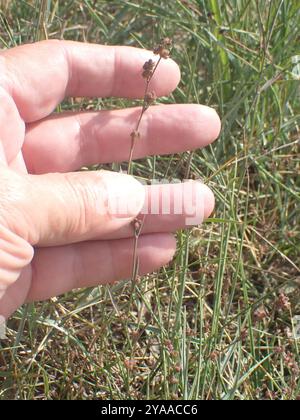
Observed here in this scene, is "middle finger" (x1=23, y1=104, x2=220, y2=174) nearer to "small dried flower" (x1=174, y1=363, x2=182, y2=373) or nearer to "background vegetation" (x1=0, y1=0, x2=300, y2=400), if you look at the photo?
"background vegetation" (x1=0, y1=0, x2=300, y2=400)

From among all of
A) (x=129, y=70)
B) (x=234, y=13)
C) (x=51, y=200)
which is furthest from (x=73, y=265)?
(x=234, y=13)

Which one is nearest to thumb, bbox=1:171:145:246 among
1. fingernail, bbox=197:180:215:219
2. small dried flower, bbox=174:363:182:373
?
fingernail, bbox=197:180:215:219

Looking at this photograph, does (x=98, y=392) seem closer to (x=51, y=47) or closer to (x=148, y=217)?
(x=148, y=217)

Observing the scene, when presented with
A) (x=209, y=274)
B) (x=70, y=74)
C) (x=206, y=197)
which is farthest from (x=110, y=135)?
(x=209, y=274)

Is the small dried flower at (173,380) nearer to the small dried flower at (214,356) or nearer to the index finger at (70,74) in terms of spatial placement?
the small dried flower at (214,356)

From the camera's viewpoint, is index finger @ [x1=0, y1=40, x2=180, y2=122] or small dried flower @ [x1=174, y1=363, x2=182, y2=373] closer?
small dried flower @ [x1=174, y1=363, x2=182, y2=373]

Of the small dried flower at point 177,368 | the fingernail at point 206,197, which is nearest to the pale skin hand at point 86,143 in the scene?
the fingernail at point 206,197
